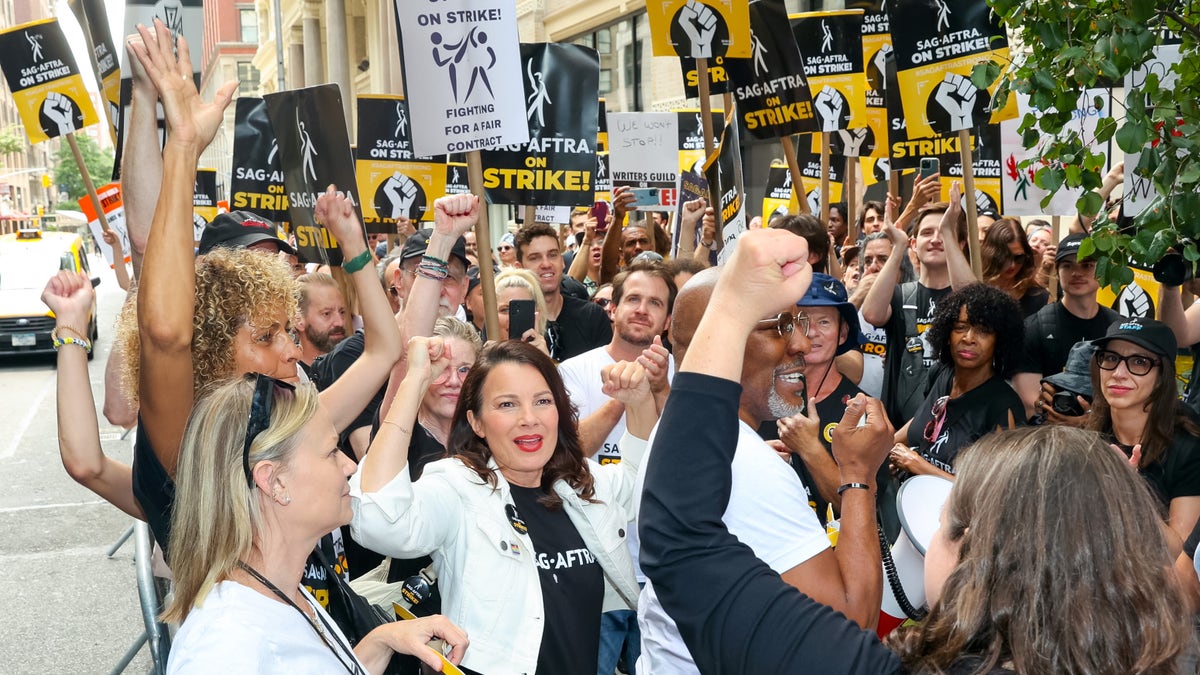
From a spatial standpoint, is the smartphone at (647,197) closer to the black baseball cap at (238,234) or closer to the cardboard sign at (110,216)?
the cardboard sign at (110,216)

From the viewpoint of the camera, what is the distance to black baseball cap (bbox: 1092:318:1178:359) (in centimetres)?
452

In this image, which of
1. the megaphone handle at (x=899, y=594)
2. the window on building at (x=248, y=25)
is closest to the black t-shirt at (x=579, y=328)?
the megaphone handle at (x=899, y=594)

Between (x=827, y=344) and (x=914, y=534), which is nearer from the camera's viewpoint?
(x=914, y=534)

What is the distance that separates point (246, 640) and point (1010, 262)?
5877 mm

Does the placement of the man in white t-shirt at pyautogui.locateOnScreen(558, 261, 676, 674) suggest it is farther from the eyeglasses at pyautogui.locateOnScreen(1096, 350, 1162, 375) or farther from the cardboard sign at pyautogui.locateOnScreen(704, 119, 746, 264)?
the eyeglasses at pyautogui.locateOnScreen(1096, 350, 1162, 375)

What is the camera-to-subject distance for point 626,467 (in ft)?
12.3

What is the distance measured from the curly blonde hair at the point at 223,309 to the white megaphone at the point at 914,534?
5.82 feet

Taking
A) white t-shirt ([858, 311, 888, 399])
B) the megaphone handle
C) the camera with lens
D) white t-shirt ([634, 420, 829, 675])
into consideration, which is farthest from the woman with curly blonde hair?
white t-shirt ([858, 311, 888, 399])

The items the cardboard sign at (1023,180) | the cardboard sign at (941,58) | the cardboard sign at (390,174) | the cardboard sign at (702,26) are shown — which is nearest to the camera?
the cardboard sign at (941,58)

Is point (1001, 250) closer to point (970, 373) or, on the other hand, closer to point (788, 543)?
point (970, 373)

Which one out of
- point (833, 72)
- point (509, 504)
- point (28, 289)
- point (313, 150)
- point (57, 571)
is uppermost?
point (833, 72)

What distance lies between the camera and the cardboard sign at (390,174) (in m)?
10.2

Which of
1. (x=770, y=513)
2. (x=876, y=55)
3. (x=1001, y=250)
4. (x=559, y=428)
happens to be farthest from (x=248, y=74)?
(x=770, y=513)

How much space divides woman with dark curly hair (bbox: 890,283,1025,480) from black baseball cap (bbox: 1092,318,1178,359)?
526mm
